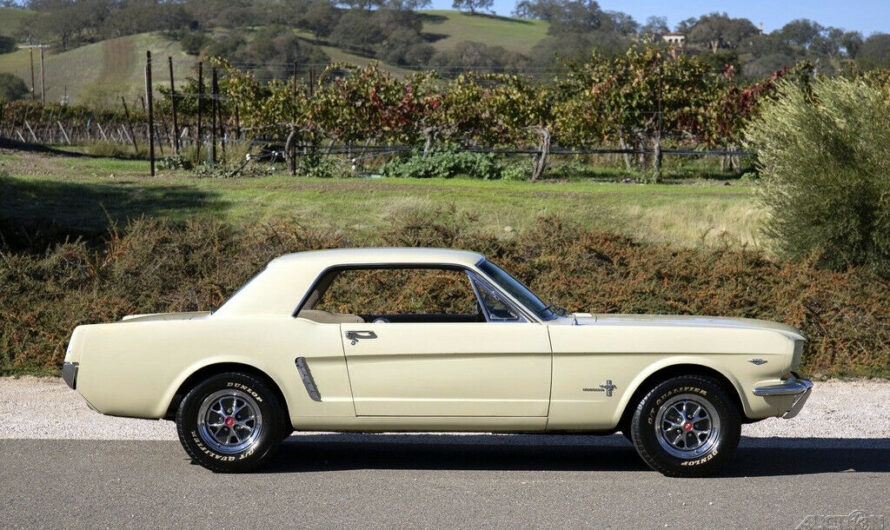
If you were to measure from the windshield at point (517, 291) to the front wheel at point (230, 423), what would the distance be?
1658 millimetres

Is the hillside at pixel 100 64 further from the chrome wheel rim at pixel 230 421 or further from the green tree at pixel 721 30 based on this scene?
the chrome wheel rim at pixel 230 421

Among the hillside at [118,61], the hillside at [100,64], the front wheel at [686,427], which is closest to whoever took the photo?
the front wheel at [686,427]

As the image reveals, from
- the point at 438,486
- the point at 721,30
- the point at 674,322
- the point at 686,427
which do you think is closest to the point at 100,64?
the point at 721,30

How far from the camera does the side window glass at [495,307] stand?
738 cm

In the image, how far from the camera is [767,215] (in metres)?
17.9

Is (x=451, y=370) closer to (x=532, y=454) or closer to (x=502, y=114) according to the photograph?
(x=532, y=454)

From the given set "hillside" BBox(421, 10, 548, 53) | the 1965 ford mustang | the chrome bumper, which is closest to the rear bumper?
the 1965 ford mustang

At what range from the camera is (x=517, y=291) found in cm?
759

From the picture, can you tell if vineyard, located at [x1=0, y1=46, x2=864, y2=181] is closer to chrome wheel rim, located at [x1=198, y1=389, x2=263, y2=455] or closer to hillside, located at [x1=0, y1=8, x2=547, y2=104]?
chrome wheel rim, located at [x1=198, y1=389, x2=263, y2=455]

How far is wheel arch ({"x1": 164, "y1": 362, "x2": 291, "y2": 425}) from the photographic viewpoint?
24.2ft

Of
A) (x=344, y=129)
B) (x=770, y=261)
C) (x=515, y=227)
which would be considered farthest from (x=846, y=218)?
(x=344, y=129)

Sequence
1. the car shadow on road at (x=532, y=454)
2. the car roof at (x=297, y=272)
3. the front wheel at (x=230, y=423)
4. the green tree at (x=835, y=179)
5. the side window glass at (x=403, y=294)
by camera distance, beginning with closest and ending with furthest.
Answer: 1. the front wheel at (x=230, y=423)
2. the car roof at (x=297, y=272)
3. the car shadow on road at (x=532, y=454)
4. the side window glass at (x=403, y=294)
5. the green tree at (x=835, y=179)

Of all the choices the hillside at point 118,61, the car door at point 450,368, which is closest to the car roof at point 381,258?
the car door at point 450,368

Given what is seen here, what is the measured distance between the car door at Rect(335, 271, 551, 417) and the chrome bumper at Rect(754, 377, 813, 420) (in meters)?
1.39
